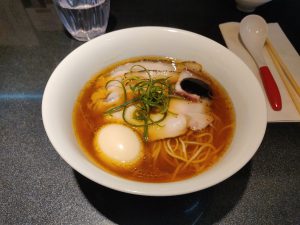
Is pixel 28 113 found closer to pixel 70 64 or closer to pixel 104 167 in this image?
pixel 70 64

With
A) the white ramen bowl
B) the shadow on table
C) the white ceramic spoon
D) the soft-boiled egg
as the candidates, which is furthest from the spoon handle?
the soft-boiled egg

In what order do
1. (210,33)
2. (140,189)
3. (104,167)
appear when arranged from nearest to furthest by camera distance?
(140,189) < (104,167) < (210,33)

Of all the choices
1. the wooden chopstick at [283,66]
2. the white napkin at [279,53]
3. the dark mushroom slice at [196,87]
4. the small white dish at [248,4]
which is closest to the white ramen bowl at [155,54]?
the dark mushroom slice at [196,87]

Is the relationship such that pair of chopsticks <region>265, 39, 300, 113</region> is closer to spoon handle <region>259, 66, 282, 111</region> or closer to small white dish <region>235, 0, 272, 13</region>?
spoon handle <region>259, 66, 282, 111</region>

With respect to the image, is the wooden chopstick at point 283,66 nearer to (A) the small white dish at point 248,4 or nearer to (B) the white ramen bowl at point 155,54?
(A) the small white dish at point 248,4

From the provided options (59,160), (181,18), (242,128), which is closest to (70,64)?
(59,160)

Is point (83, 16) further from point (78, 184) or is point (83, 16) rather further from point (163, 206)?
point (163, 206)
